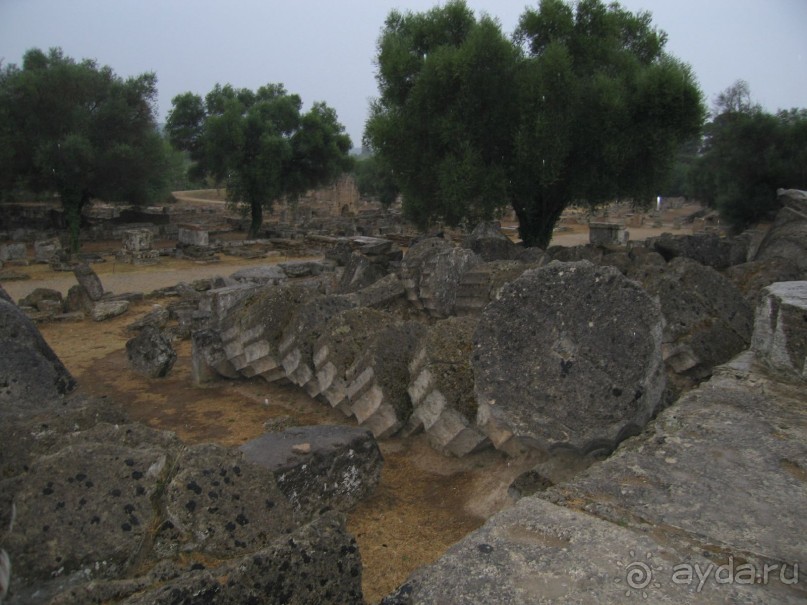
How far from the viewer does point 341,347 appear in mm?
6496

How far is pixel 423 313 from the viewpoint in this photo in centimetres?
938

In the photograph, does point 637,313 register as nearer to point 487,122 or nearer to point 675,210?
point 487,122

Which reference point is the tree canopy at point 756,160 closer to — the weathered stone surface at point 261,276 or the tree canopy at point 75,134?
the weathered stone surface at point 261,276

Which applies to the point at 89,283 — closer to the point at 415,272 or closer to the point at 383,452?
the point at 415,272

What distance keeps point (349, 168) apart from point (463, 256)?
20.7 meters

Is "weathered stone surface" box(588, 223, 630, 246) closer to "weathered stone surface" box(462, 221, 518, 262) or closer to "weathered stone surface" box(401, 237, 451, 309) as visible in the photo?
"weathered stone surface" box(462, 221, 518, 262)

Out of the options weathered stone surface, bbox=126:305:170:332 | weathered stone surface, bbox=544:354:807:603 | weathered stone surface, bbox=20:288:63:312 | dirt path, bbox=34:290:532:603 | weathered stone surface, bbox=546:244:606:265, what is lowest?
dirt path, bbox=34:290:532:603

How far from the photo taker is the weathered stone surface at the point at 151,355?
27.1 feet

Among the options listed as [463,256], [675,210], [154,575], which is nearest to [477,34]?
[463,256]

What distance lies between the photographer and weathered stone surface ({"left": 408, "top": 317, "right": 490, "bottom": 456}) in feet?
17.1

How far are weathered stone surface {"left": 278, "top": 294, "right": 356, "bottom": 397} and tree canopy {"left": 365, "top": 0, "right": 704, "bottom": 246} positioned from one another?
717cm

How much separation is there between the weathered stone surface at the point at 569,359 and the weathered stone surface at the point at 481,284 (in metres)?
3.62

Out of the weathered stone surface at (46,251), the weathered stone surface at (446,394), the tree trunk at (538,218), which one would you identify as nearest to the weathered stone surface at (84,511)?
the weathered stone surface at (446,394)

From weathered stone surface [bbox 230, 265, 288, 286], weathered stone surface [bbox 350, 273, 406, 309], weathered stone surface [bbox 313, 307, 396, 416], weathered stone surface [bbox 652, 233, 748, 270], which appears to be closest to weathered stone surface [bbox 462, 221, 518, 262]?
weathered stone surface [bbox 350, 273, 406, 309]
